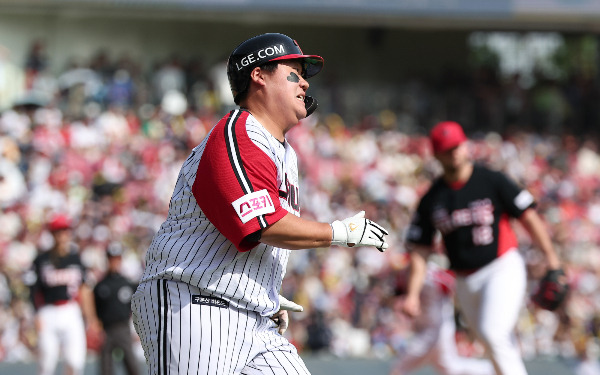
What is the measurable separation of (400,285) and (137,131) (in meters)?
9.99

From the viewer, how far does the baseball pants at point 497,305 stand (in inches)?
245

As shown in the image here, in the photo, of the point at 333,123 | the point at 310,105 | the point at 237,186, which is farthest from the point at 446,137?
the point at 333,123

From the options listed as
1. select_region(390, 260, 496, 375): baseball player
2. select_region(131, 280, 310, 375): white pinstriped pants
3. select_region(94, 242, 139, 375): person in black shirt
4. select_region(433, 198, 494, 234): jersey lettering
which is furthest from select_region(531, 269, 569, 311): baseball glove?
select_region(94, 242, 139, 375): person in black shirt

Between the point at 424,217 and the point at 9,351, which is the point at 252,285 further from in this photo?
the point at 9,351

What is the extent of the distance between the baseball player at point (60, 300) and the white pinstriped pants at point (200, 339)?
644 centimetres

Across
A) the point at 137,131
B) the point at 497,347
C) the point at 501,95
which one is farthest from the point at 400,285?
the point at 501,95

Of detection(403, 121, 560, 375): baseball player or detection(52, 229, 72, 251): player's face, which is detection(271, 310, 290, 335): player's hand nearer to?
detection(403, 121, 560, 375): baseball player

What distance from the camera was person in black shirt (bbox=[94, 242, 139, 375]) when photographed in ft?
30.5

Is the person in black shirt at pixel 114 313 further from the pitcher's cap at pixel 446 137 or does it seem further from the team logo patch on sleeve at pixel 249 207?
the team logo patch on sleeve at pixel 249 207

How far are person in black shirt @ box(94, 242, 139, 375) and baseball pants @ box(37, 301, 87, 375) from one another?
30 cm

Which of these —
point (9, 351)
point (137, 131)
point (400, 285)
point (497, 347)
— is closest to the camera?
point (497, 347)

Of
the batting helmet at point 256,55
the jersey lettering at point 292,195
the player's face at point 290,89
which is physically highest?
the batting helmet at point 256,55

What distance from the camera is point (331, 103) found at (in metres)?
20.6

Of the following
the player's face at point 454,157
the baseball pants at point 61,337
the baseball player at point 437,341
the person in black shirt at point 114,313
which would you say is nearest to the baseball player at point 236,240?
the player's face at point 454,157
